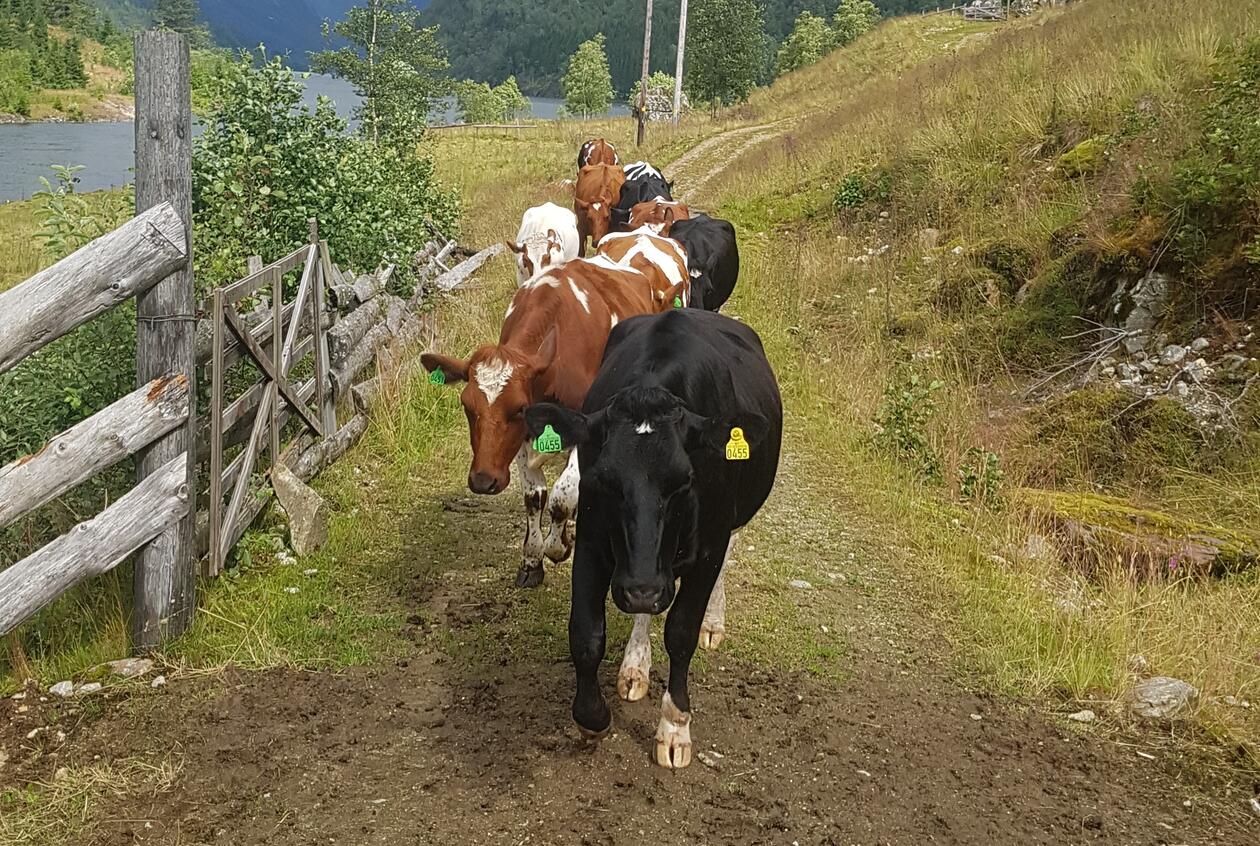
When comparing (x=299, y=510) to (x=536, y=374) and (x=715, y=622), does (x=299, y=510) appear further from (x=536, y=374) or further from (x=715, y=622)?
(x=715, y=622)

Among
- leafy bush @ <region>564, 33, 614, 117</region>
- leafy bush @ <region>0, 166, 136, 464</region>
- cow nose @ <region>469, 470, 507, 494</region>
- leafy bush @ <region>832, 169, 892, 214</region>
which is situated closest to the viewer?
cow nose @ <region>469, 470, 507, 494</region>

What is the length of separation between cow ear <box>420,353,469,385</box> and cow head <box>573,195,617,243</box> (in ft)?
27.3

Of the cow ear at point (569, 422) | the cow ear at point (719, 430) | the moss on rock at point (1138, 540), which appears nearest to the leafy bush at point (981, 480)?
the moss on rock at point (1138, 540)

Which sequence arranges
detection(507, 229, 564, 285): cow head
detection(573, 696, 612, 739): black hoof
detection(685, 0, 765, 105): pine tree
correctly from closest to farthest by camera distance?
detection(573, 696, 612, 739): black hoof → detection(507, 229, 564, 285): cow head → detection(685, 0, 765, 105): pine tree

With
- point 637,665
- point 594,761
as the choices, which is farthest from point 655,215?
point 594,761

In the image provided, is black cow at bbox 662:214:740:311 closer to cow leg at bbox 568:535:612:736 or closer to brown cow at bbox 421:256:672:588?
brown cow at bbox 421:256:672:588

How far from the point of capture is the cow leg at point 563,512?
5.52m

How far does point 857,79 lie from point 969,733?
120ft

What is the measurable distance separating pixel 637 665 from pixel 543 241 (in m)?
6.79

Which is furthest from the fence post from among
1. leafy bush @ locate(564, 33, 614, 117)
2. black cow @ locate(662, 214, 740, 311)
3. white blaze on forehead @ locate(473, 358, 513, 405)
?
leafy bush @ locate(564, 33, 614, 117)

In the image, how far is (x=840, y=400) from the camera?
9633 mm

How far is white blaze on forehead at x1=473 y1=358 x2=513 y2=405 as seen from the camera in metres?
5.21

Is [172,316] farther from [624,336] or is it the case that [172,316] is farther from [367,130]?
[367,130]

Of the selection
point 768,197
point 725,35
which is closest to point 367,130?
point 768,197
